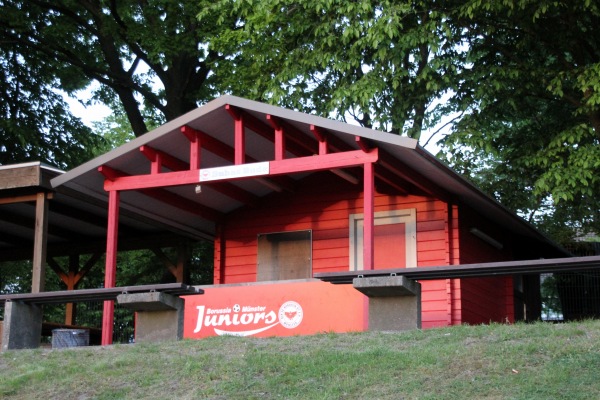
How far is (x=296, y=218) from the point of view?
19.0 metres

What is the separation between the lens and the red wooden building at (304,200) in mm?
15781

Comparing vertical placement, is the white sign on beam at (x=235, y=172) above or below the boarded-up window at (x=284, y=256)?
above

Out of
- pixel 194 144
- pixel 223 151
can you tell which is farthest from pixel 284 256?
pixel 194 144

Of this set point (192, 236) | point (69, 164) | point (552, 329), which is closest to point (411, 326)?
point (552, 329)

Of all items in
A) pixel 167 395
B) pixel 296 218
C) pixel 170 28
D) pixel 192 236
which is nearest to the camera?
pixel 167 395

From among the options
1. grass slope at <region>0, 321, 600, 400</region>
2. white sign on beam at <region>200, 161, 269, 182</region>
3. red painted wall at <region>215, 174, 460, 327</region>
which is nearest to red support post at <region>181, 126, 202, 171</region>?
white sign on beam at <region>200, 161, 269, 182</region>

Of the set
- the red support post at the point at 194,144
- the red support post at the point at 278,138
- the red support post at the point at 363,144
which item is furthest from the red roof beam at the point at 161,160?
the red support post at the point at 363,144

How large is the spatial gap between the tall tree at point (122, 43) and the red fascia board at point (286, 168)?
10.9 metres

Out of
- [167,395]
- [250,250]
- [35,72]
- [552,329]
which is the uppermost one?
[35,72]

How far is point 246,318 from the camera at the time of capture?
1697cm

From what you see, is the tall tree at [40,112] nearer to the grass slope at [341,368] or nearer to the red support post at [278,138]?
the red support post at [278,138]

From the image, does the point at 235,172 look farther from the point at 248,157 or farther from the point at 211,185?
the point at 248,157

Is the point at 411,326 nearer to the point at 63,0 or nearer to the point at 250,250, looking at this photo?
the point at 250,250

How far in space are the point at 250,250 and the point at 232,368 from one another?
8544 mm
